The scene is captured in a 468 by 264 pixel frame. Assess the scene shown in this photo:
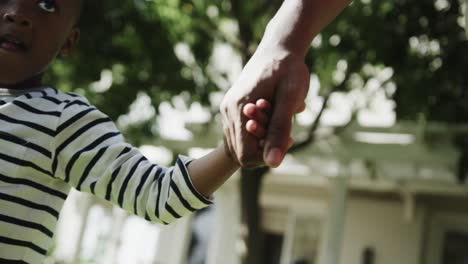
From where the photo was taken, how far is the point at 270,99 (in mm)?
998

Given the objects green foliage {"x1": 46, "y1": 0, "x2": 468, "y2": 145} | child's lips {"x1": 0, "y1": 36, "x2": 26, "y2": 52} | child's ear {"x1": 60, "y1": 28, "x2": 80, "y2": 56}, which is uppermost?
green foliage {"x1": 46, "y1": 0, "x2": 468, "y2": 145}

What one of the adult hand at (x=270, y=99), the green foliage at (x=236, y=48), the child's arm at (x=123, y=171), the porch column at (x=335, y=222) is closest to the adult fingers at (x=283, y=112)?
the adult hand at (x=270, y=99)

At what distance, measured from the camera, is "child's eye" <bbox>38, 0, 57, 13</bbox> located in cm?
159

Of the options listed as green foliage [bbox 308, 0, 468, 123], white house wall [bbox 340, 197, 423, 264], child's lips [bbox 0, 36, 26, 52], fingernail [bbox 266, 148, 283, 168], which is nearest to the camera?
fingernail [bbox 266, 148, 283, 168]

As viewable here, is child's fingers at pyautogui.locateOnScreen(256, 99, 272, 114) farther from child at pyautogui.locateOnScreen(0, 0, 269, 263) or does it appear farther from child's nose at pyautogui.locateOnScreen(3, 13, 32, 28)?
child's nose at pyautogui.locateOnScreen(3, 13, 32, 28)

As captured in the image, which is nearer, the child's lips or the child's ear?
the child's lips

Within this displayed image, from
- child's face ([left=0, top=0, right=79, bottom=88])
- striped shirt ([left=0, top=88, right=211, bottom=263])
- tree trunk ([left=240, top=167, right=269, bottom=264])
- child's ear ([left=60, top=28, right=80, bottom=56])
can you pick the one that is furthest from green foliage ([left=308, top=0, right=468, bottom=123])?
striped shirt ([left=0, top=88, right=211, bottom=263])

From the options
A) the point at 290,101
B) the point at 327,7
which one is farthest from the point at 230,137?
the point at 327,7

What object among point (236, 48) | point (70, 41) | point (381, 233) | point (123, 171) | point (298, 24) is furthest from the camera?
point (381, 233)

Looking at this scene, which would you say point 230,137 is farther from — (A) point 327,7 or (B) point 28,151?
→ (B) point 28,151

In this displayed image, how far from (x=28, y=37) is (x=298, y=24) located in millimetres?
777

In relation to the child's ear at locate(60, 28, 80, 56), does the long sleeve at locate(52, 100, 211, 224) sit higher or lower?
lower

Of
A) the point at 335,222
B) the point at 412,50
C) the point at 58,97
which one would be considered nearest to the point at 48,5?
the point at 58,97

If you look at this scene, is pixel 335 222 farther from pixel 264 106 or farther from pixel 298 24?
pixel 264 106
